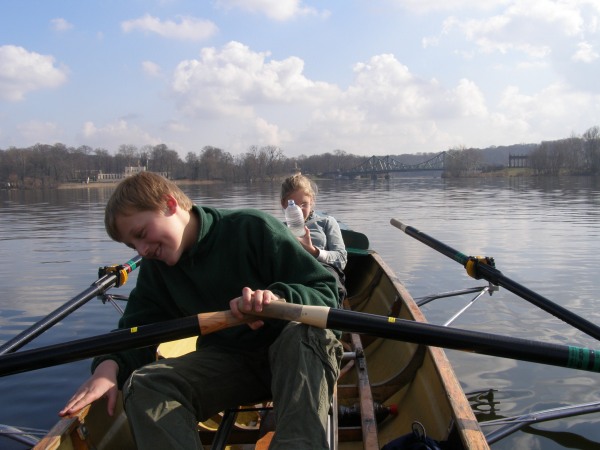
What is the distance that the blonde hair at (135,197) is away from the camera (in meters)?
2.77

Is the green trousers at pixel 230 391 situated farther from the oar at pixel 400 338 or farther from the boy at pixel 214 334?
the oar at pixel 400 338

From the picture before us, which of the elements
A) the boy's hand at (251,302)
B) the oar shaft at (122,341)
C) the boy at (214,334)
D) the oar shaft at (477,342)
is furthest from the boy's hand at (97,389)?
the oar shaft at (477,342)

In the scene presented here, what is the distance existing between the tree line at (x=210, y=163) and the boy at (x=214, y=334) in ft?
323

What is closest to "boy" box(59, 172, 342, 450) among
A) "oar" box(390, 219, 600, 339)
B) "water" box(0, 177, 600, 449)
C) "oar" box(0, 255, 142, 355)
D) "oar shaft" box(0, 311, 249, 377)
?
"oar shaft" box(0, 311, 249, 377)

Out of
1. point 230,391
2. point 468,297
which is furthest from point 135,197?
point 468,297

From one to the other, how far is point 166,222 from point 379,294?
4.95m

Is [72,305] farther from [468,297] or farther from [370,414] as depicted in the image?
[468,297]

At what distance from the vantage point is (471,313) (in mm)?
8461

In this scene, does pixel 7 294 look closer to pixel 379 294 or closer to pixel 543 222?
pixel 379 294

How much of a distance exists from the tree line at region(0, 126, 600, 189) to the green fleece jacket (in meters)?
98.4

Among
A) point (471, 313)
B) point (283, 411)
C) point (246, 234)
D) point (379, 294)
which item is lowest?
point (471, 313)

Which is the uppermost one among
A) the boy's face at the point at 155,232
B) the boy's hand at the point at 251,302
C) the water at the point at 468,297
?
the boy's face at the point at 155,232

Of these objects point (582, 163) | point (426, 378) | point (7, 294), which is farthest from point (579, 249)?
point (582, 163)

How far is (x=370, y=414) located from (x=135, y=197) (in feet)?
6.61
